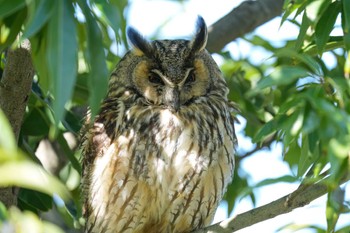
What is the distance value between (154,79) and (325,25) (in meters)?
1.10

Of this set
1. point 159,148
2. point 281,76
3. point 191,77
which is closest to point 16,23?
point 281,76

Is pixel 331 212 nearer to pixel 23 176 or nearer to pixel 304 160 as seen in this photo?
pixel 304 160

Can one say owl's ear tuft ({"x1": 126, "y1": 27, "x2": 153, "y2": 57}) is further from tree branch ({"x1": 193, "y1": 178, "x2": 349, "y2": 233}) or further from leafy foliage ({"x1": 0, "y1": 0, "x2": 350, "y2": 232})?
tree branch ({"x1": 193, "y1": 178, "x2": 349, "y2": 233})

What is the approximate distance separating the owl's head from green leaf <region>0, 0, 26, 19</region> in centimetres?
156

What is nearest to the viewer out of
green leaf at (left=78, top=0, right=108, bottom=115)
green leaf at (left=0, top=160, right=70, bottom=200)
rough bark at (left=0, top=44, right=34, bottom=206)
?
green leaf at (left=0, top=160, right=70, bottom=200)

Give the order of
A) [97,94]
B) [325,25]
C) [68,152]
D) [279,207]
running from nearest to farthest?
[97,94], [279,207], [325,25], [68,152]

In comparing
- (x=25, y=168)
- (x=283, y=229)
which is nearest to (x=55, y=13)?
(x=25, y=168)

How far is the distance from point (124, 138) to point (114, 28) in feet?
4.98

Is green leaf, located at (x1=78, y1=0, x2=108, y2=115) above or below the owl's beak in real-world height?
above

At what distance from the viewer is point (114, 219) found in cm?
369

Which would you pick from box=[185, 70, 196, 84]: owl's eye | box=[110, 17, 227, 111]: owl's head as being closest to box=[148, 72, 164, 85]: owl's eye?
box=[110, 17, 227, 111]: owl's head

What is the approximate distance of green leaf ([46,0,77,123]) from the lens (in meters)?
1.88

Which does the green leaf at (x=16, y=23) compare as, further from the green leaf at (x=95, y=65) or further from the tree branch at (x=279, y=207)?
the tree branch at (x=279, y=207)

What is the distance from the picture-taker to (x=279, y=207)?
8.96 ft
